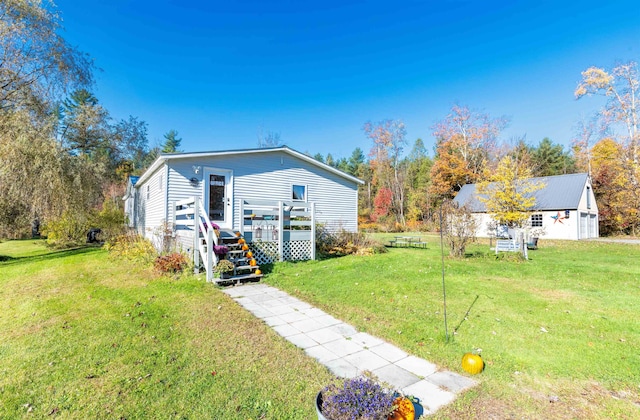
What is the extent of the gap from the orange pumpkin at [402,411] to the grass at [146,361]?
2.30ft

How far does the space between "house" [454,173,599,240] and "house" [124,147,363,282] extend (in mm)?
10950

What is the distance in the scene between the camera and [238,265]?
24.6 feet

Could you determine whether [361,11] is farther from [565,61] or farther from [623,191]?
[623,191]

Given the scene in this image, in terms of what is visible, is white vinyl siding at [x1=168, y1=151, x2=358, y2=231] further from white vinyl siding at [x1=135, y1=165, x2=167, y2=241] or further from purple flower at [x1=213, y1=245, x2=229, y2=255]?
purple flower at [x1=213, y1=245, x2=229, y2=255]

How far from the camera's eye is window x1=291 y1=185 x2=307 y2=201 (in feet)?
41.9

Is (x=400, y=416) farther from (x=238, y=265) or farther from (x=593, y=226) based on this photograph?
(x=593, y=226)

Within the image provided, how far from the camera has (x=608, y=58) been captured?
22547mm

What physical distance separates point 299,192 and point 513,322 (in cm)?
972

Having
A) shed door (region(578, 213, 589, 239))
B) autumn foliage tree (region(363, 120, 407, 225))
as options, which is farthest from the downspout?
autumn foliage tree (region(363, 120, 407, 225))

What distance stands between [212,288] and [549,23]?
16.6 meters

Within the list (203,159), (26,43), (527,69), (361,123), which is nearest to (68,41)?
(26,43)

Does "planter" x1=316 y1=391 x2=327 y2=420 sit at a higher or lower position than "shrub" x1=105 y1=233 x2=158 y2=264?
lower

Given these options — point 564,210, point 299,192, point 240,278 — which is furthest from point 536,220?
point 240,278

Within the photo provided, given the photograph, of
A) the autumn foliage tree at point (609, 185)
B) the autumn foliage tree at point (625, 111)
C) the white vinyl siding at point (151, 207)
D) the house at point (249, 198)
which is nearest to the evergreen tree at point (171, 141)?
the white vinyl siding at point (151, 207)
